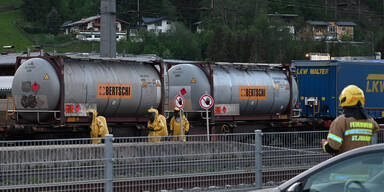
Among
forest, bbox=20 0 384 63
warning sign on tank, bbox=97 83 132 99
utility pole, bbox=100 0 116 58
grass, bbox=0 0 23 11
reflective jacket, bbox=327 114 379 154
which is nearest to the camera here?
reflective jacket, bbox=327 114 379 154

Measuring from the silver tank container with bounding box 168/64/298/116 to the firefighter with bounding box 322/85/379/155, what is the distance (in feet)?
52.9

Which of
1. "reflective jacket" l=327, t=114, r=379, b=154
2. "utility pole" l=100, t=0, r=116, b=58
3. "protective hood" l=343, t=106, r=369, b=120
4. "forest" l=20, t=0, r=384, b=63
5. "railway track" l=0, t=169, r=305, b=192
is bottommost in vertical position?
"railway track" l=0, t=169, r=305, b=192

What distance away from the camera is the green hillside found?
4243 inches

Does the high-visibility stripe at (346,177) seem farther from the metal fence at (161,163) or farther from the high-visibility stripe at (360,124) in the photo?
the metal fence at (161,163)

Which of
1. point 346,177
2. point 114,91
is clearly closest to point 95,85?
point 114,91

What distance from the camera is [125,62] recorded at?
22422 millimetres

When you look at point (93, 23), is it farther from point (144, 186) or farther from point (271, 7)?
point (144, 186)

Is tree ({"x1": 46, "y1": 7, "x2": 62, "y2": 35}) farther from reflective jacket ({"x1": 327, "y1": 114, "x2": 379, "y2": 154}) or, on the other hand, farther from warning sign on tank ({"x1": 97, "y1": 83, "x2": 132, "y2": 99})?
reflective jacket ({"x1": 327, "y1": 114, "x2": 379, "y2": 154})

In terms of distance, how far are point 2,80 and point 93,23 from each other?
94.5m

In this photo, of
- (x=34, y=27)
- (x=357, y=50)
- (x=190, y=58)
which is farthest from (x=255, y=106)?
(x=34, y=27)

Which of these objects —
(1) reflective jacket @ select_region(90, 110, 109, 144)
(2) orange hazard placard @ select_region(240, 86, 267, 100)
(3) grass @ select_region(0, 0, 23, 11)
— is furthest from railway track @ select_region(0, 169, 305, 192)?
(3) grass @ select_region(0, 0, 23, 11)

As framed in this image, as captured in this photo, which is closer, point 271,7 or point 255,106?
point 255,106

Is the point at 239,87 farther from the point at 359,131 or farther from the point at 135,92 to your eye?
the point at 359,131

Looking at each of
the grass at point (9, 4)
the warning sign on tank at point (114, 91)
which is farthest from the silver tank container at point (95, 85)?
the grass at point (9, 4)
